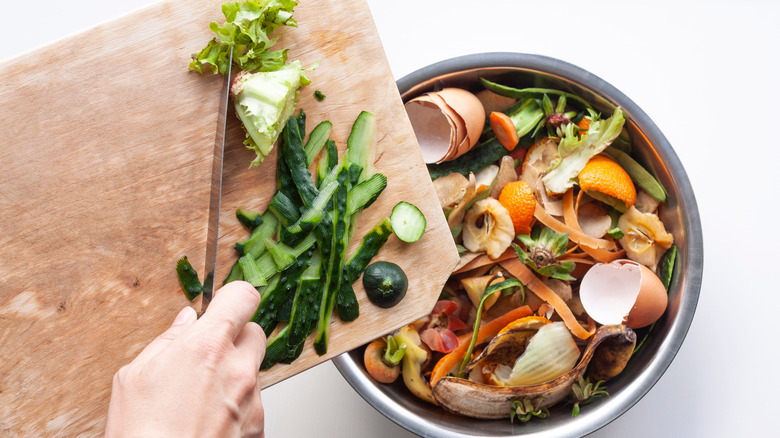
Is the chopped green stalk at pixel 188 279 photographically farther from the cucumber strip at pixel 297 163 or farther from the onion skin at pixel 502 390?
the onion skin at pixel 502 390

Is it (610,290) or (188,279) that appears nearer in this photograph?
(188,279)

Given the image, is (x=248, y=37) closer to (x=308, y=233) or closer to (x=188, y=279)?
(x=308, y=233)

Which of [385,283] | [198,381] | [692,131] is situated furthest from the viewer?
[692,131]

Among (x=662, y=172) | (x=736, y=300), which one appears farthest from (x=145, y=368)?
(x=736, y=300)

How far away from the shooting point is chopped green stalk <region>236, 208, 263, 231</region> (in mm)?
1466

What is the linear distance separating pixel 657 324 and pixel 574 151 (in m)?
0.59

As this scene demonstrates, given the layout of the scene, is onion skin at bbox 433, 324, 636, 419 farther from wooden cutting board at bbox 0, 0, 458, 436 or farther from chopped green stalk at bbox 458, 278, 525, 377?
wooden cutting board at bbox 0, 0, 458, 436

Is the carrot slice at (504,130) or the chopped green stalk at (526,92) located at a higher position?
the chopped green stalk at (526,92)

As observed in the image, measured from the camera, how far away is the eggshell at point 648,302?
163cm

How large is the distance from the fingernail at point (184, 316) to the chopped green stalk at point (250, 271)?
0.17 m

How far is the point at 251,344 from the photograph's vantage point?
1321 mm

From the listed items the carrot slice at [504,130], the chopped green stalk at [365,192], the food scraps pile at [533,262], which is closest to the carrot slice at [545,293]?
the food scraps pile at [533,262]

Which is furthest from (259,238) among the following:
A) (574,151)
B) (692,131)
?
(692,131)

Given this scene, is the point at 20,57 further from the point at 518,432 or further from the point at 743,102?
the point at 743,102
